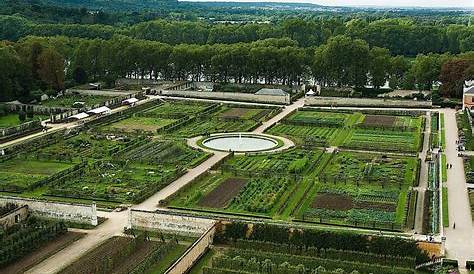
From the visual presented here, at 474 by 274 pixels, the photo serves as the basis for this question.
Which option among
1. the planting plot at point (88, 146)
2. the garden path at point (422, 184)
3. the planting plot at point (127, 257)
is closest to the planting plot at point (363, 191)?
the garden path at point (422, 184)

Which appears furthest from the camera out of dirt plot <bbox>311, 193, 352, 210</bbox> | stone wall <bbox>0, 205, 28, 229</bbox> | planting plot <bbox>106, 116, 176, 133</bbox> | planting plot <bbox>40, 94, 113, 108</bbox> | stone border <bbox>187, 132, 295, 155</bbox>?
planting plot <bbox>40, 94, 113, 108</bbox>

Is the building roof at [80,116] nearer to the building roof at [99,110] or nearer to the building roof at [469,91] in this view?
the building roof at [99,110]

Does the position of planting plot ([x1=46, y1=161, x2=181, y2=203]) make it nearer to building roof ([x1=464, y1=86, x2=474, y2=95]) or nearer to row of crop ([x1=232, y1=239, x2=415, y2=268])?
row of crop ([x1=232, y1=239, x2=415, y2=268])

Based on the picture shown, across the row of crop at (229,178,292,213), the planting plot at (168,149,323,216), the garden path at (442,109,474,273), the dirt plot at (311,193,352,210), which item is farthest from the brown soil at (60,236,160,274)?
the garden path at (442,109,474,273)

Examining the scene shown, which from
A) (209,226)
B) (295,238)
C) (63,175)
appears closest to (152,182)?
(63,175)

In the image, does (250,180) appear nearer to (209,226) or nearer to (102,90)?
(209,226)
